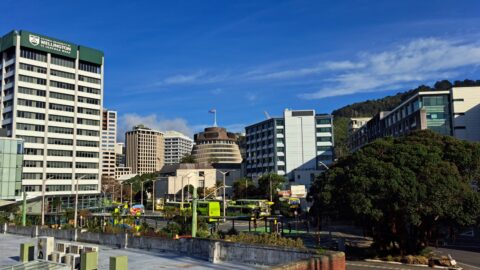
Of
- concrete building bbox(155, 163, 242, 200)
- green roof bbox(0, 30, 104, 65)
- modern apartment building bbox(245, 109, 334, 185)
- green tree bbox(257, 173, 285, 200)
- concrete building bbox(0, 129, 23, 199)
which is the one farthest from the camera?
modern apartment building bbox(245, 109, 334, 185)

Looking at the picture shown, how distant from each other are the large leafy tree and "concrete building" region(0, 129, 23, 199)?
173 ft

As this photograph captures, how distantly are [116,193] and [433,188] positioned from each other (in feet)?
446

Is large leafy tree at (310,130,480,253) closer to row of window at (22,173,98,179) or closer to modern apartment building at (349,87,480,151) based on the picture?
modern apartment building at (349,87,480,151)

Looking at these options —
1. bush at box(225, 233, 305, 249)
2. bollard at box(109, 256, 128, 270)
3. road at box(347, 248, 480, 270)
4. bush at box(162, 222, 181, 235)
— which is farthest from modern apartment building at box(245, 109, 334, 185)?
bollard at box(109, 256, 128, 270)

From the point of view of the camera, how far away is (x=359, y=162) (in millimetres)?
32062

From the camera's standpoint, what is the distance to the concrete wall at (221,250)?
17.6m

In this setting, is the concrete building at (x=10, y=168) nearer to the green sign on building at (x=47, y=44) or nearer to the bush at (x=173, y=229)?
the green sign on building at (x=47, y=44)

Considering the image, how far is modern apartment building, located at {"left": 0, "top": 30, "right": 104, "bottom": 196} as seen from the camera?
91.0 metres

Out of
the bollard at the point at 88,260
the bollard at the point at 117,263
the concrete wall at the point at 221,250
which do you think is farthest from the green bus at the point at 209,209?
the bollard at the point at 117,263

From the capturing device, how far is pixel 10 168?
66.1 meters

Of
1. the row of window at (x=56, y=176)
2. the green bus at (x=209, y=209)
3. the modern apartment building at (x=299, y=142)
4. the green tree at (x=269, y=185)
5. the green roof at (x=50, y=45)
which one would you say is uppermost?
the green roof at (x=50, y=45)

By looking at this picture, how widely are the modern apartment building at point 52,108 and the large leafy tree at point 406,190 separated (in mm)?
74729

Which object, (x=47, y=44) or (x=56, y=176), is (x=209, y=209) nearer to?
(x=56, y=176)

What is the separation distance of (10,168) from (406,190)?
60793 mm
